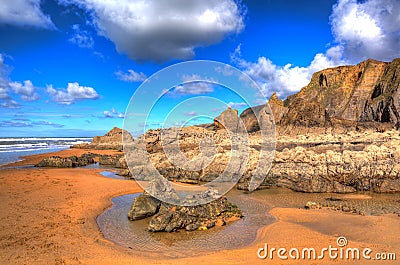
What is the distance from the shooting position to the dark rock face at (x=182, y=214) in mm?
11438

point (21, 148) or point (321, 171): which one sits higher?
point (21, 148)

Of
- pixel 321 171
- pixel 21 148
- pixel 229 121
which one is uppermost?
pixel 229 121

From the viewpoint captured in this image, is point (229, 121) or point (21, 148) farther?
point (229, 121)

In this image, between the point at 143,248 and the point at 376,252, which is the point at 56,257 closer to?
the point at 143,248

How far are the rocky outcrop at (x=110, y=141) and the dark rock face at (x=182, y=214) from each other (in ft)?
135

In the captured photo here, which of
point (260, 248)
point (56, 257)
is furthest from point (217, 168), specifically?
point (56, 257)

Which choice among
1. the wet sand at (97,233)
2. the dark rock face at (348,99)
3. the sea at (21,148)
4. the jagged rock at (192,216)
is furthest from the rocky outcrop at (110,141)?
the jagged rock at (192,216)

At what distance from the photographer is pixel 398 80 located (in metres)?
58.2

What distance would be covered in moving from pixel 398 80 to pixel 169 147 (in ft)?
179

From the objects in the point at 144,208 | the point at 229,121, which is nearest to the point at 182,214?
the point at 144,208

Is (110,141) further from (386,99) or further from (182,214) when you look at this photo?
(386,99)

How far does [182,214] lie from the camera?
39.3ft

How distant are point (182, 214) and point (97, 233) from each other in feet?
12.2

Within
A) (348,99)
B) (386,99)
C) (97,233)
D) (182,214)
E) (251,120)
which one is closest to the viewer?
(97,233)
